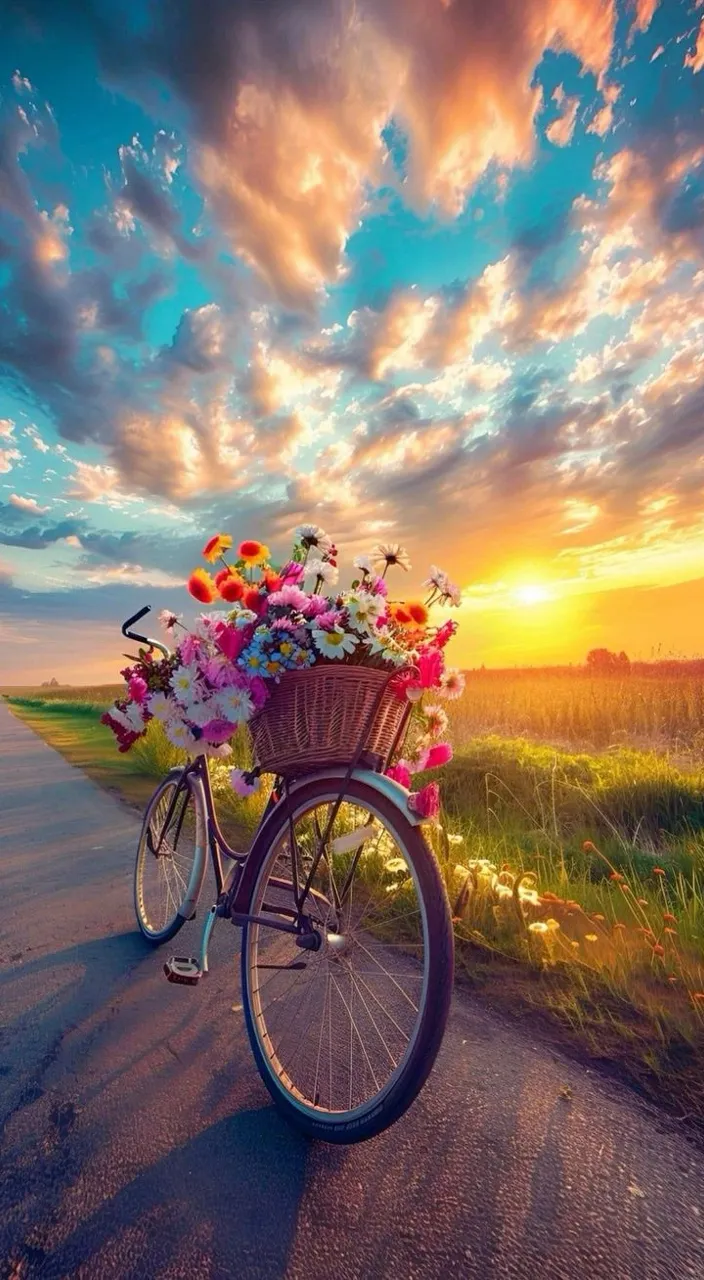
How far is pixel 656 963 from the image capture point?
339 centimetres

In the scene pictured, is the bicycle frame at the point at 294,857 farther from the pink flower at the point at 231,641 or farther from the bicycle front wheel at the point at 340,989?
the pink flower at the point at 231,641

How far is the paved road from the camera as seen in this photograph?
186cm

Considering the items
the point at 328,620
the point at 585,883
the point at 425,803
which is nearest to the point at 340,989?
the point at 425,803

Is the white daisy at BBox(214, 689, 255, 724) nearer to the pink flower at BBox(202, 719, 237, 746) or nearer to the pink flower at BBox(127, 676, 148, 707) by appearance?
the pink flower at BBox(202, 719, 237, 746)

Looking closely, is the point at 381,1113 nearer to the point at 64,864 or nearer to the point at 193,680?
the point at 193,680

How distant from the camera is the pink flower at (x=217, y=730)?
2.96m

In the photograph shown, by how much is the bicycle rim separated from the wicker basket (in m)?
1.65

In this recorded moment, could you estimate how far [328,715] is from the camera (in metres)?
2.46

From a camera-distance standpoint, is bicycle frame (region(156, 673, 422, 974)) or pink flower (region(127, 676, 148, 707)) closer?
bicycle frame (region(156, 673, 422, 974))

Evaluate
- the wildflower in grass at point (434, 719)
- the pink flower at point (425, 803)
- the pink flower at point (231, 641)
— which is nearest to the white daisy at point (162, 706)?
the pink flower at point (231, 641)

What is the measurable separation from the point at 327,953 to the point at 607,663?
632 inches

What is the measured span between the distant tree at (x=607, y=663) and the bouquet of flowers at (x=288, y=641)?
14.8 metres

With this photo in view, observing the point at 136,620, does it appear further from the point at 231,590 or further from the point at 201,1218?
the point at 201,1218

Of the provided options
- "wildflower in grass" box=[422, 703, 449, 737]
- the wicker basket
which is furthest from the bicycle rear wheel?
"wildflower in grass" box=[422, 703, 449, 737]
